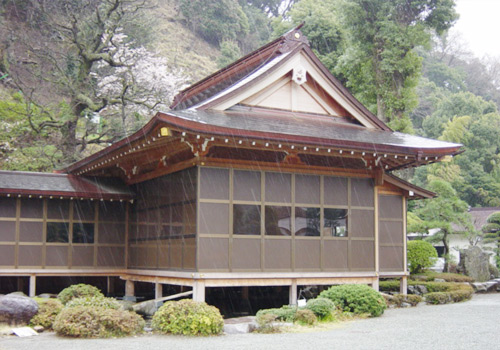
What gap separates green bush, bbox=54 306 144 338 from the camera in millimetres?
10047

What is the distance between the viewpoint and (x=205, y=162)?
13180mm

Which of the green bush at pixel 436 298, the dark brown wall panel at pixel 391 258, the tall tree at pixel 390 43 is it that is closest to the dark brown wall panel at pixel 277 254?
the dark brown wall panel at pixel 391 258

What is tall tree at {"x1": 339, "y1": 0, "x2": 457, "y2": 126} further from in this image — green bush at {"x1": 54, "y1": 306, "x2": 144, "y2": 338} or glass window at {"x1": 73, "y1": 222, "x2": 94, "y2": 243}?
green bush at {"x1": 54, "y1": 306, "x2": 144, "y2": 338}

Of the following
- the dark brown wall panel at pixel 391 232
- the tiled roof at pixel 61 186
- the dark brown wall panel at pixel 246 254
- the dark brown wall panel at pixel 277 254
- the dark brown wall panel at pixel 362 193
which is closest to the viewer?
the dark brown wall panel at pixel 246 254

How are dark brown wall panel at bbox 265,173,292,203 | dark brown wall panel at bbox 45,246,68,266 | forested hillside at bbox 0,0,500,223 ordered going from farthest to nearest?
forested hillside at bbox 0,0,500,223 < dark brown wall panel at bbox 45,246,68,266 < dark brown wall panel at bbox 265,173,292,203

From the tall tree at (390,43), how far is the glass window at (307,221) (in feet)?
45.1

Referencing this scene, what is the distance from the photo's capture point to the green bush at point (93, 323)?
10.0m

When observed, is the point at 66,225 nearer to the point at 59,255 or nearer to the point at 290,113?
the point at 59,255

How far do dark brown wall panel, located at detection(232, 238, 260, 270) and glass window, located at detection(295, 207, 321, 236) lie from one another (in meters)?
1.27

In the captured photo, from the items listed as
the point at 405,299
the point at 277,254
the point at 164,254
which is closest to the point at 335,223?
the point at 277,254

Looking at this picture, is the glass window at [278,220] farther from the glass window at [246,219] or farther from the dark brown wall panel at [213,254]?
the dark brown wall panel at [213,254]

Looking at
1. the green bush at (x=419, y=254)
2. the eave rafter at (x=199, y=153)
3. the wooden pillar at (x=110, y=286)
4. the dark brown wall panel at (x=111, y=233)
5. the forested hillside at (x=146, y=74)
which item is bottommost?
the wooden pillar at (x=110, y=286)

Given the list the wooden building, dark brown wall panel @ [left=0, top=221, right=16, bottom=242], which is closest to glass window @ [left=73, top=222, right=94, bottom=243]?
the wooden building

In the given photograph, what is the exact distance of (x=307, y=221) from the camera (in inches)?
574
